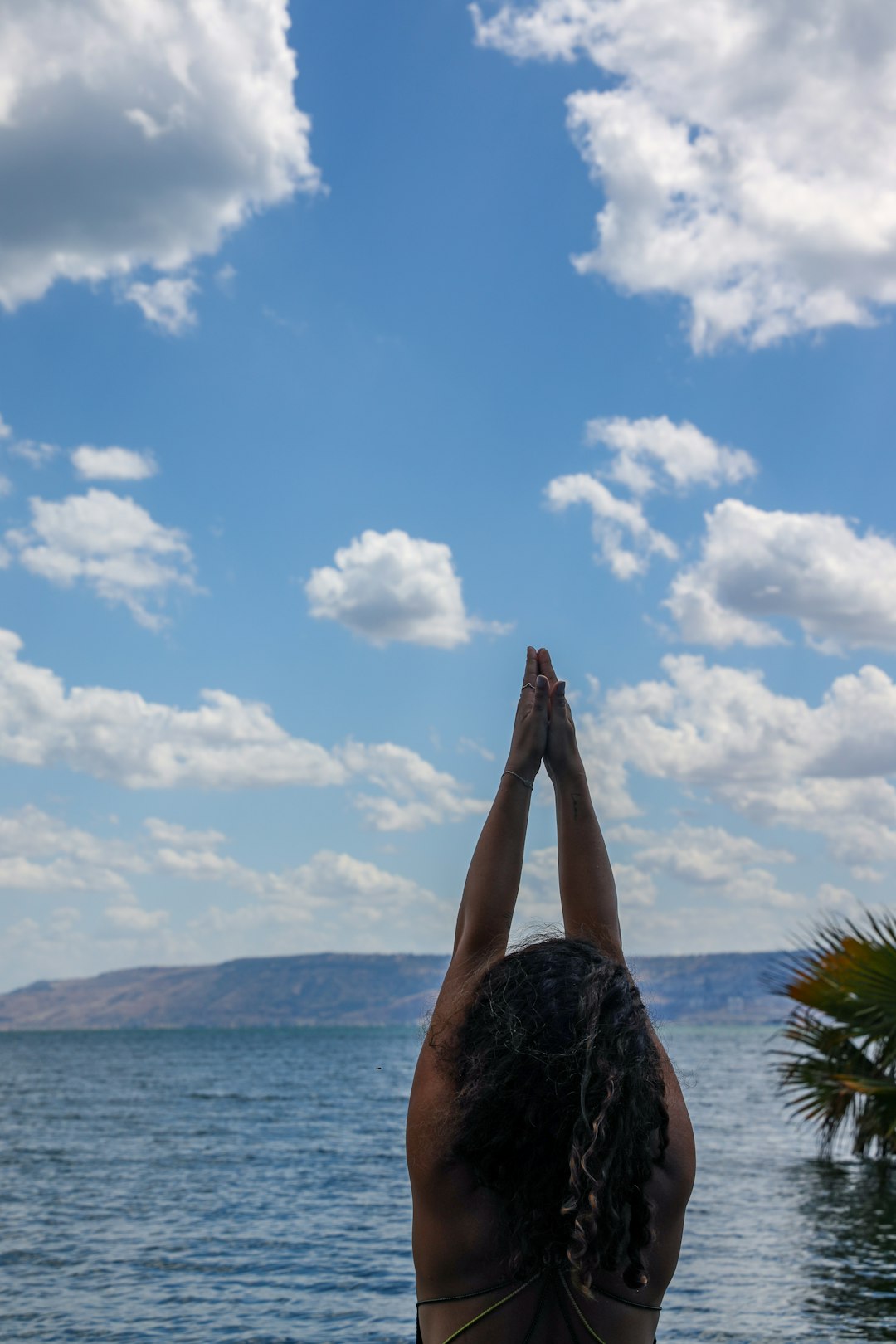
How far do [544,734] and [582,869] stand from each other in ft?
1.24

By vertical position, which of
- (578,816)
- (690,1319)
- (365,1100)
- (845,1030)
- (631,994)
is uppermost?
(578,816)

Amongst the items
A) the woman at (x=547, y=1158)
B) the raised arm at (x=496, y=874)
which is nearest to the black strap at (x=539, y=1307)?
the woman at (x=547, y=1158)

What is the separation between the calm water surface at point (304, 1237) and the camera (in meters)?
11.3

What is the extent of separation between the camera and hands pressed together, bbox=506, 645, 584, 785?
250cm

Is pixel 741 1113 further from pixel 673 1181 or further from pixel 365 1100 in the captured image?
pixel 673 1181

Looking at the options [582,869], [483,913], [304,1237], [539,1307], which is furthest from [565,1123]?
[304,1237]

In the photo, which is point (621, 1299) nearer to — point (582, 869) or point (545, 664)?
point (582, 869)

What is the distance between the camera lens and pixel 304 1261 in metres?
14.6

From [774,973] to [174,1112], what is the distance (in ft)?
103

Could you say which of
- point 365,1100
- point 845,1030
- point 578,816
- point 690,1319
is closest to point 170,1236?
point 690,1319

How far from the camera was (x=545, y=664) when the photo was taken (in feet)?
9.34

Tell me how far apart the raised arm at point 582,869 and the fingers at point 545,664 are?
343 millimetres

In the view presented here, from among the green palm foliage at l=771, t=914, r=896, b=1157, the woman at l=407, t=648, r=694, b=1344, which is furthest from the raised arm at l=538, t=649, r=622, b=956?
the green palm foliage at l=771, t=914, r=896, b=1157

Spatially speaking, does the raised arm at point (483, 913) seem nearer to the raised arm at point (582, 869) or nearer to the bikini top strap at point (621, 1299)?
the raised arm at point (582, 869)
